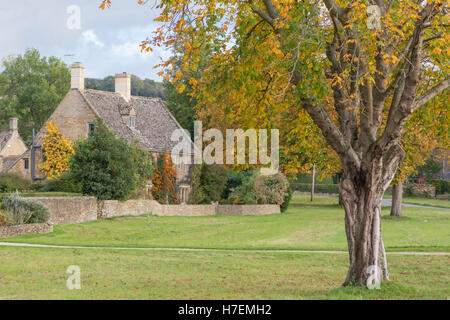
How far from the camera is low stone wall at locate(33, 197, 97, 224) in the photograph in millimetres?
30500

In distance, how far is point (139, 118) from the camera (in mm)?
49844

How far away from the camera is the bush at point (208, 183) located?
47.5m

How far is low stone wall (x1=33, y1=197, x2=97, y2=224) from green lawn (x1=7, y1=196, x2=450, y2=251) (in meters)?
0.92

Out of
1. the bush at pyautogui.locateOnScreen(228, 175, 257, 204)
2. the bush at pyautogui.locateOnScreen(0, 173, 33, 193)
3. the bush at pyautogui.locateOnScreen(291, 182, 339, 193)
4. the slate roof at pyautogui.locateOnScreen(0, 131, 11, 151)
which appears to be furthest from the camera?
the bush at pyautogui.locateOnScreen(291, 182, 339, 193)

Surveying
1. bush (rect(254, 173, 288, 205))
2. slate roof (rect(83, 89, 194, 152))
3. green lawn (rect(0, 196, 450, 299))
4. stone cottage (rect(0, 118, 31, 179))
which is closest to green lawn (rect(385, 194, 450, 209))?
bush (rect(254, 173, 288, 205))

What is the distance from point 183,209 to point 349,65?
30.0m

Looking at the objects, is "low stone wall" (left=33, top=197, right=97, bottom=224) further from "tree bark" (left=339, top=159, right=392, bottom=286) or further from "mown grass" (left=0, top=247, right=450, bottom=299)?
"tree bark" (left=339, top=159, right=392, bottom=286)

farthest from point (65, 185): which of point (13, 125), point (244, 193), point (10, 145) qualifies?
point (13, 125)

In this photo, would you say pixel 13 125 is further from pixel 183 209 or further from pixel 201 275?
pixel 201 275

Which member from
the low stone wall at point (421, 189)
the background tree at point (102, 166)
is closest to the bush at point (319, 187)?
the low stone wall at point (421, 189)

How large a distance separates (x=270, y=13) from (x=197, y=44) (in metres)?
1.82

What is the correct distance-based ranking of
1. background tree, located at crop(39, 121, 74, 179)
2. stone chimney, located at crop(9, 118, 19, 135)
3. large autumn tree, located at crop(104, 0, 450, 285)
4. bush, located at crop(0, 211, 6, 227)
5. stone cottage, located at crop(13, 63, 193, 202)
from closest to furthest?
1. large autumn tree, located at crop(104, 0, 450, 285)
2. bush, located at crop(0, 211, 6, 227)
3. background tree, located at crop(39, 121, 74, 179)
4. stone cottage, located at crop(13, 63, 193, 202)
5. stone chimney, located at crop(9, 118, 19, 135)
